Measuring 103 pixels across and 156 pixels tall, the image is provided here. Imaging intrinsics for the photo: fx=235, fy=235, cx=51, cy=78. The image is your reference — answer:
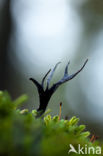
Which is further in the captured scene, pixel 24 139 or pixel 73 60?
pixel 73 60

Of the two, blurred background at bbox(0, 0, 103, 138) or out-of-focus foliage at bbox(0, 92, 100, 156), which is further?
blurred background at bbox(0, 0, 103, 138)

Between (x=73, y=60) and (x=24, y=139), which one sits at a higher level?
(x=73, y=60)

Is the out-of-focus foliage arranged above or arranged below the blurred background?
below

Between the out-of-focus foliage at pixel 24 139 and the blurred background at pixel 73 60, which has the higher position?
the blurred background at pixel 73 60

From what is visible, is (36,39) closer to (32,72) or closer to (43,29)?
(43,29)

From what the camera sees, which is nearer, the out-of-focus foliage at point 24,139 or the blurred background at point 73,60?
the out-of-focus foliage at point 24,139

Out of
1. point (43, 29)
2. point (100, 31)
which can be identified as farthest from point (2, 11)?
point (43, 29)

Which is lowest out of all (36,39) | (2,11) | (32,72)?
(2,11)

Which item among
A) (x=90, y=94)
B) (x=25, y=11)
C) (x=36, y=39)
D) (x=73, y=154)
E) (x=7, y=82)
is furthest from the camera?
(x=36, y=39)

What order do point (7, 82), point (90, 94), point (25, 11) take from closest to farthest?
point (7, 82) < point (25, 11) < point (90, 94)

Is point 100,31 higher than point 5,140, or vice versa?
point 100,31

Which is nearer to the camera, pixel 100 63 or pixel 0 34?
pixel 0 34
